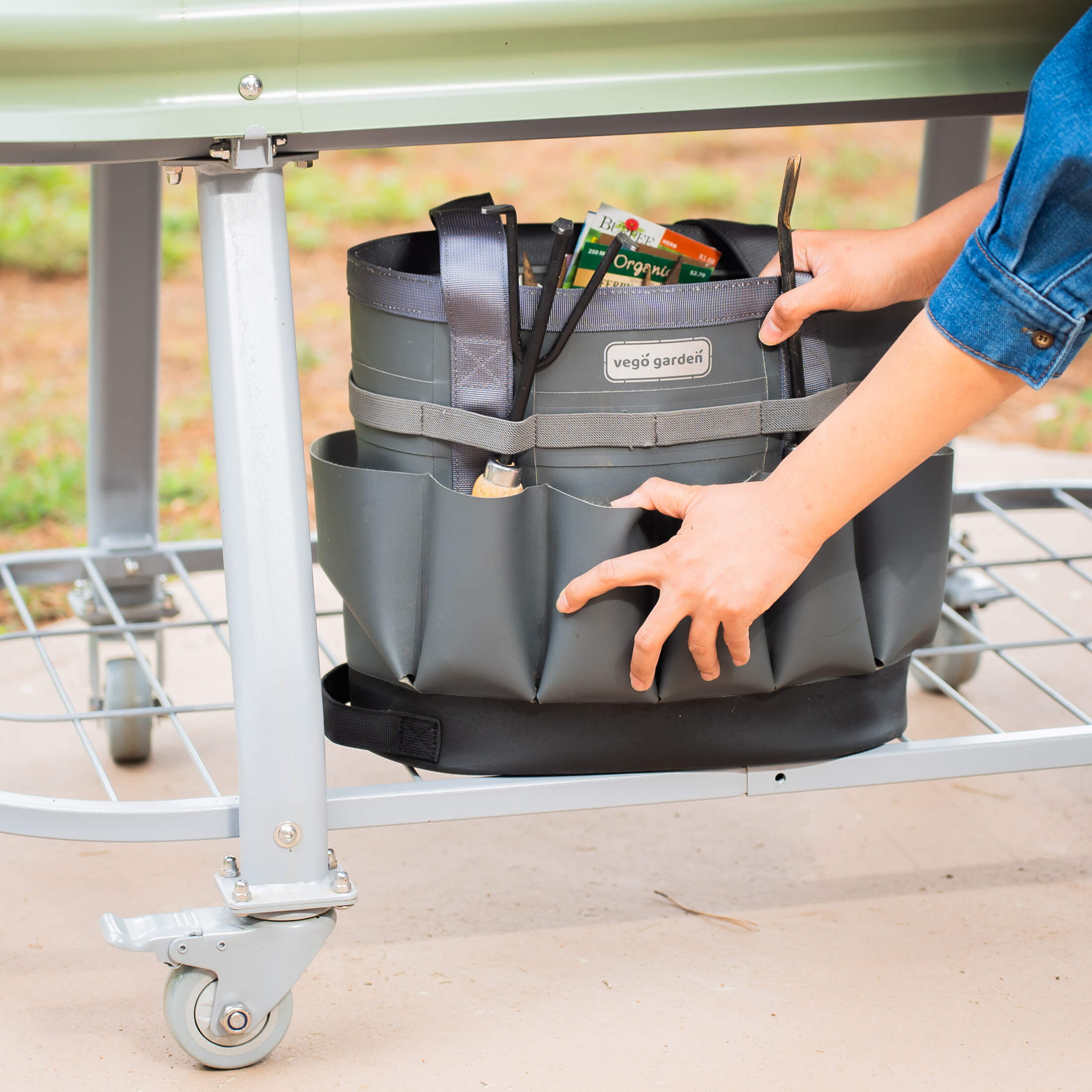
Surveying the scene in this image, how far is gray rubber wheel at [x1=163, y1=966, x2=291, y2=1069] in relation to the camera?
36.0 inches

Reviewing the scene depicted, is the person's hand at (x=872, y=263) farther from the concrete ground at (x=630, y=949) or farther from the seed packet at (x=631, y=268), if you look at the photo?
the concrete ground at (x=630, y=949)

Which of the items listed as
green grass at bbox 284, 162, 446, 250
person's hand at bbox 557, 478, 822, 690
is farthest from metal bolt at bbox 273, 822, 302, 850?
green grass at bbox 284, 162, 446, 250

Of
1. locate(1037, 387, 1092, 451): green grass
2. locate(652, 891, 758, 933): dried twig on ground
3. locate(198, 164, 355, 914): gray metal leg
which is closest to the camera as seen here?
locate(198, 164, 355, 914): gray metal leg

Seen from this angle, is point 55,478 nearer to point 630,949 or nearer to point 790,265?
point 630,949

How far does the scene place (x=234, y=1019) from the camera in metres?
0.92

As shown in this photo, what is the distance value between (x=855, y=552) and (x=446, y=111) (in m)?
0.43

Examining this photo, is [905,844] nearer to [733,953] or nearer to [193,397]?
[733,953]

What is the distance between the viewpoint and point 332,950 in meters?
1.14

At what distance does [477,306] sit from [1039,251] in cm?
34

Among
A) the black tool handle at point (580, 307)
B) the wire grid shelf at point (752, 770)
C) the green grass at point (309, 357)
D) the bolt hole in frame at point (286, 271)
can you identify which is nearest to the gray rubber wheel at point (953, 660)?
the wire grid shelf at point (752, 770)

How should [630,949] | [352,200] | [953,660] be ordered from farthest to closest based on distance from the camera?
[352,200]
[953,660]
[630,949]

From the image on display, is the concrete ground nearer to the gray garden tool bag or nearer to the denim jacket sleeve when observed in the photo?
the gray garden tool bag

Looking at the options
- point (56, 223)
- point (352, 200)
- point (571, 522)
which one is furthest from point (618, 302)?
point (352, 200)

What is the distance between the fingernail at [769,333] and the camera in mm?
926
